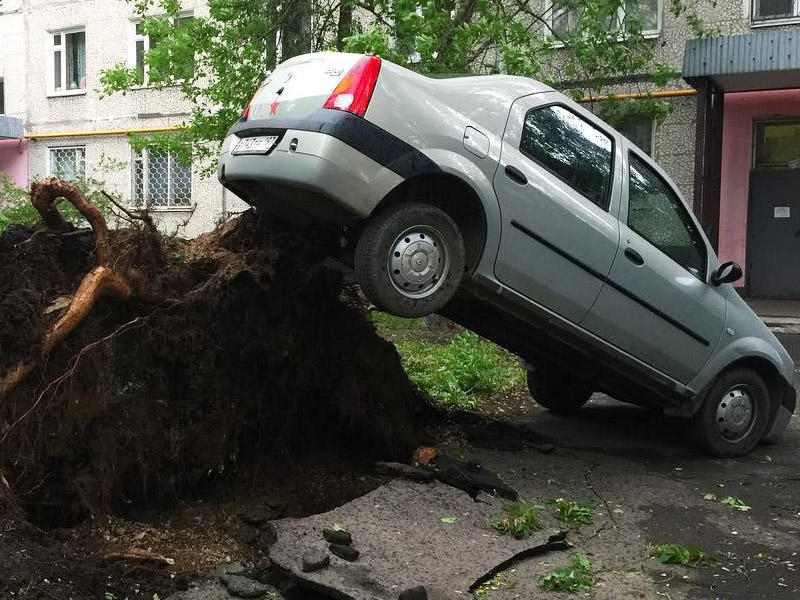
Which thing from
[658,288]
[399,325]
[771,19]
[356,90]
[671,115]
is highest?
[771,19]

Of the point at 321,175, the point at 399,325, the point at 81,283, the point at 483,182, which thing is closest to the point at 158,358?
the point at 81,283

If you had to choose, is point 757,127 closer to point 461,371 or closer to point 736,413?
point 461,371

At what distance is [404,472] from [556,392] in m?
2.96

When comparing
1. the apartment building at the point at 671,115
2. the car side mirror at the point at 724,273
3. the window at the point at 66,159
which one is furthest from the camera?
the window at the point at 66,159

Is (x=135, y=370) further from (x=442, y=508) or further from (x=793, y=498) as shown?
(x=793, y=498)

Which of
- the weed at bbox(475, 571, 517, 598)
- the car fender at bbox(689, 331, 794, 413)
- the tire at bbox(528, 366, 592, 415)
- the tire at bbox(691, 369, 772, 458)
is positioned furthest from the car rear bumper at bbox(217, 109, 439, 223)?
the tire at bbox(528, 366, 592, 415)

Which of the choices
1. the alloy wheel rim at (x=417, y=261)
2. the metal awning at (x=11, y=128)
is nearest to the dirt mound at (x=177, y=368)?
the alloy wheel rim at (x=417, y=261)

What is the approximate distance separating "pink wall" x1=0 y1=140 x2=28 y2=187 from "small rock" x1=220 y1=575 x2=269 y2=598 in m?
23.8

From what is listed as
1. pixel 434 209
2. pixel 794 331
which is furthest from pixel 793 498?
pixel 794 331

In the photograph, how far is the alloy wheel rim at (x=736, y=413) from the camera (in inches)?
245

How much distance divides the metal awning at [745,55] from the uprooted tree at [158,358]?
1078 centimetres

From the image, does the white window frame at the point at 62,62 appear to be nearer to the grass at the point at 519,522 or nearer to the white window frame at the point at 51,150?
the white window frame at the point at 51,150

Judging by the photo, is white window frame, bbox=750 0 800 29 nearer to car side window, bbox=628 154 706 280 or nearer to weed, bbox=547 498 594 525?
car side window, bbox=628 154 706 280

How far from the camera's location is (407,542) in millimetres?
4297
